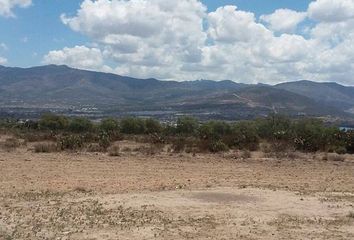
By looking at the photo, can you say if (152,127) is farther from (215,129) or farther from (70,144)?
(70,144)

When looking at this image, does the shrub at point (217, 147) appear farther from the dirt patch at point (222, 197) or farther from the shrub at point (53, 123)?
the shrub at point (53, 123)

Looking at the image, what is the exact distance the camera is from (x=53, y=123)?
48750 millimetres

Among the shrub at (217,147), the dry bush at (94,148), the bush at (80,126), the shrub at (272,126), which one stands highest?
the shrub at (272,126)

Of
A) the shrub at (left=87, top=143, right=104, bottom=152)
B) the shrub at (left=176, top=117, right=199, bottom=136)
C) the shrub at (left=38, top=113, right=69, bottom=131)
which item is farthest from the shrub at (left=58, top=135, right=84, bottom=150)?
the shrub at (left=38, top=113, right=69, bottom=131)

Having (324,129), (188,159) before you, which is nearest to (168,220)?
(188,159)

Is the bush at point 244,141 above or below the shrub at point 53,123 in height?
above

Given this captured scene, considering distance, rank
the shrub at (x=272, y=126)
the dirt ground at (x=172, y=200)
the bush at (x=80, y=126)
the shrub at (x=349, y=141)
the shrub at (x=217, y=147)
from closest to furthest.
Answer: the dirt ground at (x=172, y=200) < the shrub at (x=217, y=147) < the shrub at (x=349, y=141) < the shrub at (x=272, y=126) < the bush at (x=80, y=126)

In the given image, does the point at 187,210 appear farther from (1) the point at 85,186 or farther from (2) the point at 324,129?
(2) the point at 324,129

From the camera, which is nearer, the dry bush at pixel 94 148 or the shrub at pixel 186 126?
the dry bush at pixel 94 148

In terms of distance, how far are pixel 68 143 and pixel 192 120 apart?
64.3 feet

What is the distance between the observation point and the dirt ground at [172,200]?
36.1 feet

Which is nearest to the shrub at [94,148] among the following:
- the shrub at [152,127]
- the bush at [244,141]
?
the bush at [244,141]

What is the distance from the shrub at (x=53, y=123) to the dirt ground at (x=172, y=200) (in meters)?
25.5

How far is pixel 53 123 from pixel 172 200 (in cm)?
3649
